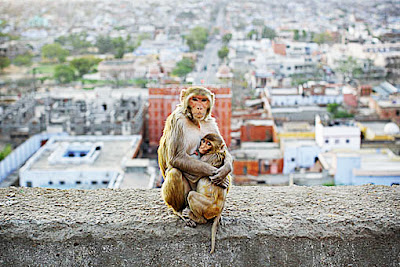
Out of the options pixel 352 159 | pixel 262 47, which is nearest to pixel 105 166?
pixel 352 159

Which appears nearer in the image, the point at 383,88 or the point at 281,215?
the point at 281,215

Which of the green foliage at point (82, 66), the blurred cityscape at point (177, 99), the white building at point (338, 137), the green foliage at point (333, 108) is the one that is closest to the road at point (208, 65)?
the blurred cityscape at point (177, 99)

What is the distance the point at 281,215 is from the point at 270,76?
22678mm

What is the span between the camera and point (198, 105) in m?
2.18

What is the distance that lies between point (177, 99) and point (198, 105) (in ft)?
41.8

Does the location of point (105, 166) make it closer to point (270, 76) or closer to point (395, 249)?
point (395, 249)

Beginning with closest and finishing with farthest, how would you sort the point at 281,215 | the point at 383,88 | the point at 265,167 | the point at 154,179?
the point at 281,215 < the point at 154,179 < the point at 265,167 < the point at 383,88

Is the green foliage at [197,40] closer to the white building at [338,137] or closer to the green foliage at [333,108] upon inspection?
the green foliage at [333,108]

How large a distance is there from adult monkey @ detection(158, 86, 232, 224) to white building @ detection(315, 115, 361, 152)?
1124 centimetres

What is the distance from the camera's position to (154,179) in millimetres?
9258

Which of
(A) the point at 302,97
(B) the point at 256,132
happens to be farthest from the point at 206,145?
(A) the point at 302,97

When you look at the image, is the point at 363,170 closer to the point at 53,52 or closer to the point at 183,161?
the point at 183,161

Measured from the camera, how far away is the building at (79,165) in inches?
402

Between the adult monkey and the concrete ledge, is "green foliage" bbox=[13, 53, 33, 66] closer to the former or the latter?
the concrete ledge
